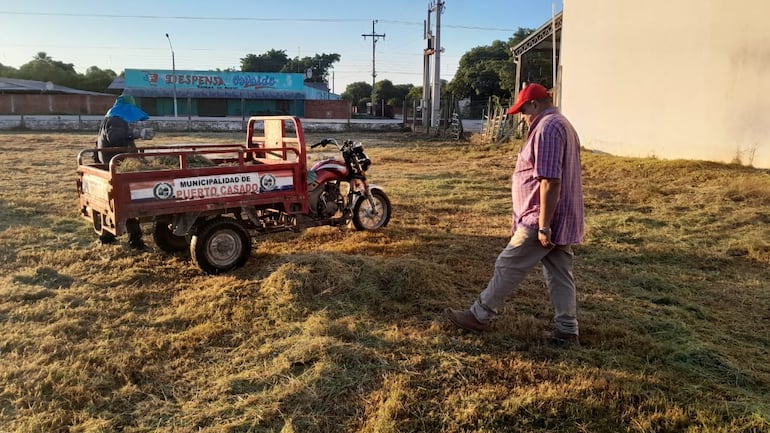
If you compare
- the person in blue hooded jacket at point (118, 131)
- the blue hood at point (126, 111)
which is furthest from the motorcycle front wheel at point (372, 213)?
the blue hood at point (126, 111)

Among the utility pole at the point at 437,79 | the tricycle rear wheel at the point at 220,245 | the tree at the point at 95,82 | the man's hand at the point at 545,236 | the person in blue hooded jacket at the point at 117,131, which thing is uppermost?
the tree at the point at 95,82

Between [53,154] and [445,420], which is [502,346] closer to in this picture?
[445,420]

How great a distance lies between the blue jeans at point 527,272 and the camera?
3787mm

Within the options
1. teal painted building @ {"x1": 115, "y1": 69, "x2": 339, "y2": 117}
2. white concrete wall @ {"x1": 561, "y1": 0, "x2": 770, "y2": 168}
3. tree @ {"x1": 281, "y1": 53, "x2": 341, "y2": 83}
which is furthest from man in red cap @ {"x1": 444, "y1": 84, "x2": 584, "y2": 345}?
tree @ {"x1": 281, "y1": 53, "x2": 341, "y2": 83}

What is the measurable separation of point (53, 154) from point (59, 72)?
60.7 meters

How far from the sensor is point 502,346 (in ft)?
12.7

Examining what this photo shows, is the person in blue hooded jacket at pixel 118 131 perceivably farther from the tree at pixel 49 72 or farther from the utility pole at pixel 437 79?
the tree at pixel 49 72

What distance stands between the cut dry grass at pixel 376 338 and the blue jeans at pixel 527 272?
23 cm

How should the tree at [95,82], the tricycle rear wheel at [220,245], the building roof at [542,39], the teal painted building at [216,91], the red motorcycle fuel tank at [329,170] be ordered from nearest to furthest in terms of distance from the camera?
the tricycle rear wheel at [220,245] → the red motorcycle fuel tank at [329,170] → the building roof at [542,39] → the teal painted building at [216,91] → the tree at [95,82]

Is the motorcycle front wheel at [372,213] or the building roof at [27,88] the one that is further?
the building roof at [27,88]

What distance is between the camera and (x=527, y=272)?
12.7 feet

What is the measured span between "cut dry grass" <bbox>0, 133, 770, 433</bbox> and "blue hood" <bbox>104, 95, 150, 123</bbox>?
61.9 inches

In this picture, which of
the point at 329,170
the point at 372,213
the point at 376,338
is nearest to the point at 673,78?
the point at 372,213

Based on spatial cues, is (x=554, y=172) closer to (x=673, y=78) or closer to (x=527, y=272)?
(x=527, y=272)
